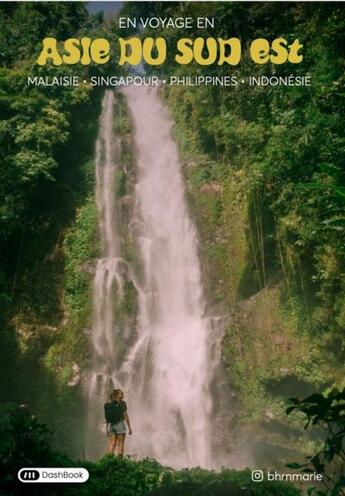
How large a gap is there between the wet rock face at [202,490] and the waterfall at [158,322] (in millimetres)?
4680

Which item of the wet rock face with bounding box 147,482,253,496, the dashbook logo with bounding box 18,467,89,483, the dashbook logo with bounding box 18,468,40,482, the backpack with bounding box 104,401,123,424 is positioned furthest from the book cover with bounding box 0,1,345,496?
the dashbook logo with bounding box 18,468,40,482

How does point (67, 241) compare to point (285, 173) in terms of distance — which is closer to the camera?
point (285, 173)

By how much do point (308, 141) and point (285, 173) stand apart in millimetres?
711

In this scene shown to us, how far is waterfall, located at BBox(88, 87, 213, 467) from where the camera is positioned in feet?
28.4

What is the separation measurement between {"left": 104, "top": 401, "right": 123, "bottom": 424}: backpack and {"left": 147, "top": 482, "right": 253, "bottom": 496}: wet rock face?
2808 mm

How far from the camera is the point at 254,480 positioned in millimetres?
4395

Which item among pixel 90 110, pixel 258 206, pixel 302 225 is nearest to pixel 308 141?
pixel 302 225

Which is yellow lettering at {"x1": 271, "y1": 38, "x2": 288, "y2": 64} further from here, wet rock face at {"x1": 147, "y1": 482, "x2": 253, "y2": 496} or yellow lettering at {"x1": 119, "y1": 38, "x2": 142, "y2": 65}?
wet rock face at {"x1": 147, "y1": 482, "x2": 253, "y2": 496}

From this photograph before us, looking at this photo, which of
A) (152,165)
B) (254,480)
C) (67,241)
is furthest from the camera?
(152,165)

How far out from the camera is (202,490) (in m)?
3.65

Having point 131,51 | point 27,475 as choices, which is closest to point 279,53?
point 131,51

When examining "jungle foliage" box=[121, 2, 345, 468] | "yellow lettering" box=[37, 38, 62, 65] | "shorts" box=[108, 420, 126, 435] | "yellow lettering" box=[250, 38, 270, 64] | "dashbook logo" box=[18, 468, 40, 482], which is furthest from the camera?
"jungle foliage" box=[121, 2, 345, 468]

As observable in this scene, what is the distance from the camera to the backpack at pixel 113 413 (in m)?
6.38

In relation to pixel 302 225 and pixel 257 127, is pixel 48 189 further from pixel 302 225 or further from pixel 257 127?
pixel 302 225
